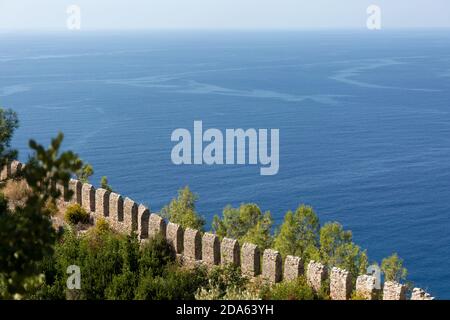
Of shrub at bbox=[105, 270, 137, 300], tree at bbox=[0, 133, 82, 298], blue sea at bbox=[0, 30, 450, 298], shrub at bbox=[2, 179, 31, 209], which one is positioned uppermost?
tree at bbox=[0, 133, 82, 298]

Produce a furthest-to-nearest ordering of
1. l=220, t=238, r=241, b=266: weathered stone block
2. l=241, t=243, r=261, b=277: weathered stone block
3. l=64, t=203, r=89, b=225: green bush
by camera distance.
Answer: l=64, t=203, r=89, b=225: green bush
l=220, t=238, r=241, b=266: weathered stone block
l=241, t=243, r=261, b=277: weathered stone block

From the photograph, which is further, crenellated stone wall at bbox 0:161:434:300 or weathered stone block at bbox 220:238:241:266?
weathered stone block at bbox 220:238:241:266

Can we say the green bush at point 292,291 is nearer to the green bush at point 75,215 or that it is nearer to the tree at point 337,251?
the green bush at point 75,215

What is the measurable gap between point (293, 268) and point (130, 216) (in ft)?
17.8

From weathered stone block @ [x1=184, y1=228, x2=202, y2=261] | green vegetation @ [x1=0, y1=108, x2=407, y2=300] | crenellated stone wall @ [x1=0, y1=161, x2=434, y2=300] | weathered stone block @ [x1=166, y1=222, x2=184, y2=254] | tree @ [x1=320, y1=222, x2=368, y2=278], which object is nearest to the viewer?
green vegetation @ [x1=0, y1=108, x2=407, y2=300]

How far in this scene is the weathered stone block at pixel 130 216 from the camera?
63.7ft

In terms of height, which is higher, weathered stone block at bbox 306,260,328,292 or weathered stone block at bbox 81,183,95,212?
weathered stone block at bbox 81,183,95,212

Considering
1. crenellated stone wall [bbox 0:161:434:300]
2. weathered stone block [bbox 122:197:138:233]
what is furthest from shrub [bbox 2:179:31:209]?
weathered stone block [bbox 122:197:138:233]

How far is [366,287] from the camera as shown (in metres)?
14.7

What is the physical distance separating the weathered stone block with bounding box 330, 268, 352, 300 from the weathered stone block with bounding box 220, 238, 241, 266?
8.81 ft

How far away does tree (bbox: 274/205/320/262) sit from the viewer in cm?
3071

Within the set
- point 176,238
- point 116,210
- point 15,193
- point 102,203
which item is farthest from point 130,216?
point 15,193

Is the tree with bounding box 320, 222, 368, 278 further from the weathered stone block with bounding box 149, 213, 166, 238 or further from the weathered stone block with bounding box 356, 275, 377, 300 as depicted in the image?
the weathered stone block with bounding box 356, 275, 377, 300
